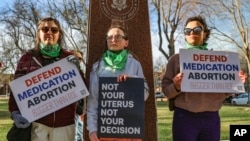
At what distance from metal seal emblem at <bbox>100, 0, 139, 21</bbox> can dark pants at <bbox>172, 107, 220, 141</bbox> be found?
1.74 meters

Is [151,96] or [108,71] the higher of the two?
[108,71]

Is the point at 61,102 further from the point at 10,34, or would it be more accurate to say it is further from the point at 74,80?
the point at 10,34

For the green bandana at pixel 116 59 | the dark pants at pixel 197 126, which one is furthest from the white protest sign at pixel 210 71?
the green bandana at pixel 116 59

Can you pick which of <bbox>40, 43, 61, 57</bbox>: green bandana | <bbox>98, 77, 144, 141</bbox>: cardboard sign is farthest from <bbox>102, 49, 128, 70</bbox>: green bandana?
<bbox>40, 43, 61, 57</bbox>: green bandana

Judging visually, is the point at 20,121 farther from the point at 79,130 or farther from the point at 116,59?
the point at 79,130

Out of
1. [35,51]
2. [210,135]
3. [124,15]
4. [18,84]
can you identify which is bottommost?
[210,135]

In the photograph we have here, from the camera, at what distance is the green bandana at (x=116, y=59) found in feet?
13.2

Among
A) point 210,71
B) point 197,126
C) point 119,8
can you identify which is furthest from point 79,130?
point 210,71

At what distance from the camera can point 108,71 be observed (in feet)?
13.4

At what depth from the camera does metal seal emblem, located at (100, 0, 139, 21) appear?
5430 millimetres

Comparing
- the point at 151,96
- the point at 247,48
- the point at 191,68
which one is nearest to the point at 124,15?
the point at 151,96

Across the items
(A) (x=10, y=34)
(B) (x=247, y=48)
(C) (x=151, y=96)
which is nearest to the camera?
(C) (x=151, y=96)

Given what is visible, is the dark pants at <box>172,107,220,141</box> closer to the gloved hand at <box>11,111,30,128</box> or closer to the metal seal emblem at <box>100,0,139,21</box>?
the gloved hand at <box>11,111,30,128</box>

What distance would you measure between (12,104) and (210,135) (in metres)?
1.99
